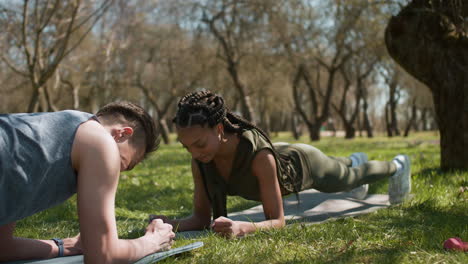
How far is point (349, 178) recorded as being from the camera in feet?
14.6

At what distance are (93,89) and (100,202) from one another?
27.9m

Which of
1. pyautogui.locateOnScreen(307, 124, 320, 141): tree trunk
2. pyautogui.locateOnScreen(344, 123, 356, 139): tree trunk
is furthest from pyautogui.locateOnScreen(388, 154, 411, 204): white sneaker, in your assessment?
pyautogui.locateOnScreen(344, 123, 356, 139): tree trunk

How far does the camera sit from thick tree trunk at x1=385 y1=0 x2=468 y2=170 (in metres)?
6.19

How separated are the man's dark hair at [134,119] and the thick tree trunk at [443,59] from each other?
16.2 ft

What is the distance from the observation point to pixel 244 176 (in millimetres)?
3549

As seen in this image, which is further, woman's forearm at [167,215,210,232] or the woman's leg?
the woman's leg

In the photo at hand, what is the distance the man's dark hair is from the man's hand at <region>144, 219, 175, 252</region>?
57 centimetres

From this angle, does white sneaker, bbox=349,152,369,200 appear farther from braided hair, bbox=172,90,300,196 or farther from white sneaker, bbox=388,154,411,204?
braided hair, bbox=172,90,300,196

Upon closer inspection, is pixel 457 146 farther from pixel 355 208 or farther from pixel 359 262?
pixel 359 262

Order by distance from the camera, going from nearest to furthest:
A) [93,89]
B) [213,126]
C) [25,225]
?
1. [213,126]
2. [25,225]
3. [93,89]

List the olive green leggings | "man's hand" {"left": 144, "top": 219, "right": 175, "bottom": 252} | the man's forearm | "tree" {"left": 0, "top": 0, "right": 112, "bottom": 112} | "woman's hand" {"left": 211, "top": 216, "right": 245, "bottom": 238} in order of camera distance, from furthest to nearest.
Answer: "tree" {"left": 0, "top": 0, "right": 112, "bottom": 112}, the olive green leggings, "woman's hand" {"left": 211, "top": 216, "right": 245, "bottom": 238}, the man's forearm, "man's hand" {"left": 144, "top": 219, "right": 175, "bottom": 252}

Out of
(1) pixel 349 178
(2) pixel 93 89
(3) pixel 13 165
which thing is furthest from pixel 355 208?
(2) pixel 93 89

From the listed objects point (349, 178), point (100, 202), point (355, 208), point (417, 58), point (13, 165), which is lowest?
point (355, 208)

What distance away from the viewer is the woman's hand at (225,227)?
3068mm
